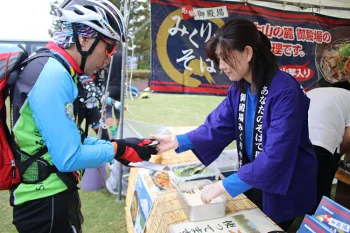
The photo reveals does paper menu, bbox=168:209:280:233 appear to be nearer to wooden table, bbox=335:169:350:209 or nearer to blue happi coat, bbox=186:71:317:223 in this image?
blue happi coat, bbox=186:71:317:223

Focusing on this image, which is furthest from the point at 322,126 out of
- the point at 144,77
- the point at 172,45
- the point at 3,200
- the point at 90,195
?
the point at 144,77

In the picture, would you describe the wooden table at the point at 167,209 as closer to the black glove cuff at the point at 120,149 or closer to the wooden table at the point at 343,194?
the black glove cuff at the point at 120,149

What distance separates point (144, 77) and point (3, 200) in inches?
722

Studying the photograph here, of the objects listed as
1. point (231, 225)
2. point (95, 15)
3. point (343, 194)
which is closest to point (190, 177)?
point (231, 225)

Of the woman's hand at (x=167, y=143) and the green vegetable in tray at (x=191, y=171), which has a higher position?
the woman's hand at (x=167, y=143)

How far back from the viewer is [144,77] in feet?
70.2

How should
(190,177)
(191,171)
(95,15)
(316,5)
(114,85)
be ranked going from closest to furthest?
(95,15), (190,177), (191,171), (316,5), (114,85)

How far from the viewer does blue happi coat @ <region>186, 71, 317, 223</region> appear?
4.77 feet

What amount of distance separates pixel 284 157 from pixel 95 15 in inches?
47.7

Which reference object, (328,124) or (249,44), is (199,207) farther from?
(328,124)

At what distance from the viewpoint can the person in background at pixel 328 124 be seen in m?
2.38

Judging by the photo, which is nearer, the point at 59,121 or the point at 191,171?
the point at 59,121

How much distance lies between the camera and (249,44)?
1.56 meters

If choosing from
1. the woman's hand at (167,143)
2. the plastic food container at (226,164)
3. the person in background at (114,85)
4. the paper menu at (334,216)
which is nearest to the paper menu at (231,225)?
the paper menu at (334,216)
